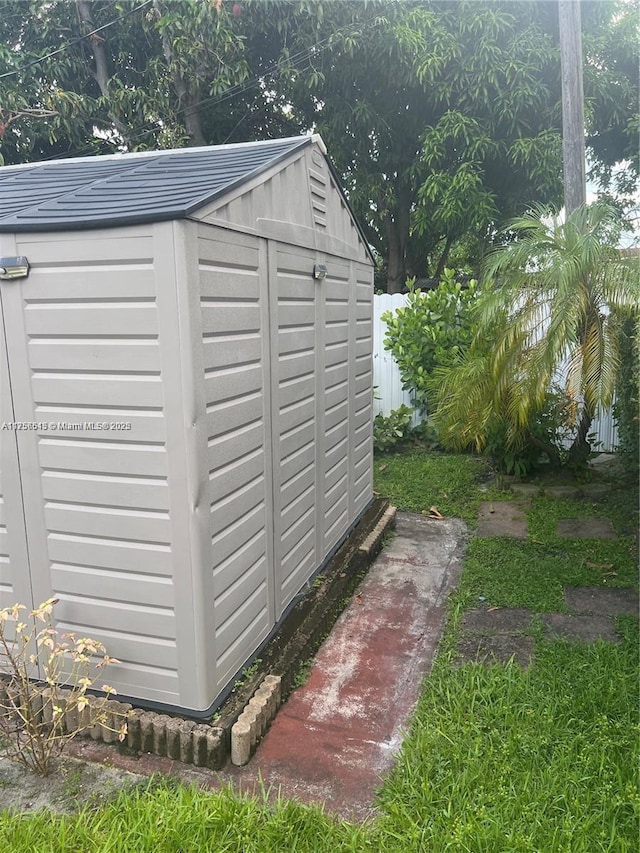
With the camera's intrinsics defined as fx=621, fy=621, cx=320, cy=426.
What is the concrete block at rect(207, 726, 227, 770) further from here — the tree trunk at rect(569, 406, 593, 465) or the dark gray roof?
the tree trunk at rect(569, 406, 593, 465)

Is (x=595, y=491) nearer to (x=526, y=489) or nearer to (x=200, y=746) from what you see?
(x=526, y=489)

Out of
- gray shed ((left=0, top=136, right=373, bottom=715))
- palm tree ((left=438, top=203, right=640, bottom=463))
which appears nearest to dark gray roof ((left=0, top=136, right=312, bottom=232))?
gray shed ((left=0, top=136, right=373, bottom=715))

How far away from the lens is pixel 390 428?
330 inches

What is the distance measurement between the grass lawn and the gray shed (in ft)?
1.82

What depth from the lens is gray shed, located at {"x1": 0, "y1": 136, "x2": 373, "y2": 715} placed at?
8.16 feet

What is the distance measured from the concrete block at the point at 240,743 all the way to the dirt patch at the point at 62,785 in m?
0.38

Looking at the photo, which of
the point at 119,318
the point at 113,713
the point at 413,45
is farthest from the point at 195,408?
the point at 413,45

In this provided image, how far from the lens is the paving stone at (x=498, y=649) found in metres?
3.54

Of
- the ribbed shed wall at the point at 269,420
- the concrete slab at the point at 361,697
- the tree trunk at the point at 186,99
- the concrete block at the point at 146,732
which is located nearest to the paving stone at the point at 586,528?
the concrete slab at the point at 361,697

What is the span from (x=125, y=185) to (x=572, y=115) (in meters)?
5.52

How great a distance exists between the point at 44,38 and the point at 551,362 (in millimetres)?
9339

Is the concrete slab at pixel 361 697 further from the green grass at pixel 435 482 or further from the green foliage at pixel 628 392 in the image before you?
the green foliage at pixel 628 392

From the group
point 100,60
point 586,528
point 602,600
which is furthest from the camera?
point 100,60

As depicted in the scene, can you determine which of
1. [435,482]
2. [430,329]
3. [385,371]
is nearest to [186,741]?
[435,482]
